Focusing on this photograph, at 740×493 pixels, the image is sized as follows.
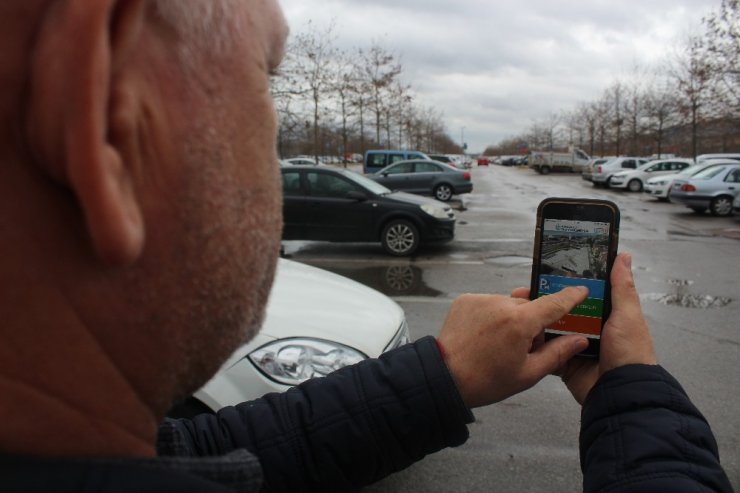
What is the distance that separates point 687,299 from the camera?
6633 millimetres

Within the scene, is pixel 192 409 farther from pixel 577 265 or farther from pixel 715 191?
pixel 715 191

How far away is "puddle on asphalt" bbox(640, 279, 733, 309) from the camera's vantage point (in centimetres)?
640

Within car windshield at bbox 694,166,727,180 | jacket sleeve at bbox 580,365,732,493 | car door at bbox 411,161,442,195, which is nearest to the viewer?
jacket sleeve at bbox 580,365,732,493

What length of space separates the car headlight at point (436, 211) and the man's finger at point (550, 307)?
7999mm

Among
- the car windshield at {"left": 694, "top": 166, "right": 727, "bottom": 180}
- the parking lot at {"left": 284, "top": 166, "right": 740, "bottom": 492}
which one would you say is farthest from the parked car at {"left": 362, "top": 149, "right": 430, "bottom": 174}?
the car windshield at {"left": 694, "top": 166, "right": 727, "bottom": 180}

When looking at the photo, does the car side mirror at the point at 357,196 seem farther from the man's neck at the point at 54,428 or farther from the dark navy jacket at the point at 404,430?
the man's neck at the point at 54,428

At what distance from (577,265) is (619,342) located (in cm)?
25

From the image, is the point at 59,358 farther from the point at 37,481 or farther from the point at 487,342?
the point at 487,342

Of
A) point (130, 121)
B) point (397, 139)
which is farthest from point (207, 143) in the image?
point (397, 139)

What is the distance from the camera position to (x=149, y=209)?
23.2 inches

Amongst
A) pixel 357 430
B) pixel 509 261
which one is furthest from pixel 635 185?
pixel 357 430

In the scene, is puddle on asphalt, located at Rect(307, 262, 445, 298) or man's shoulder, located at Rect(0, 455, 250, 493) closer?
man's shoulder, located at Rect(0, 455, 250, 493)

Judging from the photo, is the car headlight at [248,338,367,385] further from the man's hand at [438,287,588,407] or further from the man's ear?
the man's ear

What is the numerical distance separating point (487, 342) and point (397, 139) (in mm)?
40685
